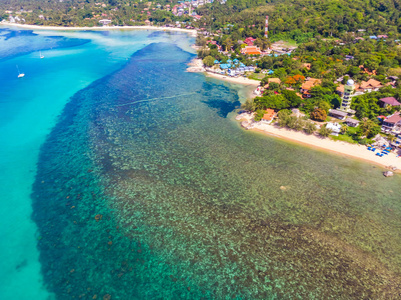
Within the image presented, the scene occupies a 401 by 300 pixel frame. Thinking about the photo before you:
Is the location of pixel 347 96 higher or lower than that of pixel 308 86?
lower

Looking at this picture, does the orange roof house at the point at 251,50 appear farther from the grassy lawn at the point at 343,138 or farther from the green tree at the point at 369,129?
the green tree at the point at 369,129

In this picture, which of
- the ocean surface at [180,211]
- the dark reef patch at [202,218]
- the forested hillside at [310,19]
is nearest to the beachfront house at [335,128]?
the ocean surface at [180,211]

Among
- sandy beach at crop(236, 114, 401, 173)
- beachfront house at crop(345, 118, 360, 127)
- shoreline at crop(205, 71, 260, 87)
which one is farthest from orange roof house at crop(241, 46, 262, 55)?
beachfront house at crop(345, 118, 360, 127)

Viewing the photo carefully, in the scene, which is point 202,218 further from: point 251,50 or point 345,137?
point 251,50

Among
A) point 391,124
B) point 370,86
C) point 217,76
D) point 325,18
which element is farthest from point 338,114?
point 325,18

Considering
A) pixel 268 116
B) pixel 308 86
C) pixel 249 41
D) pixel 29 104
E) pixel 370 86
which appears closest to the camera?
pixel 268 116

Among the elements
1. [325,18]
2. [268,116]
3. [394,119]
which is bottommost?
[268,116]
